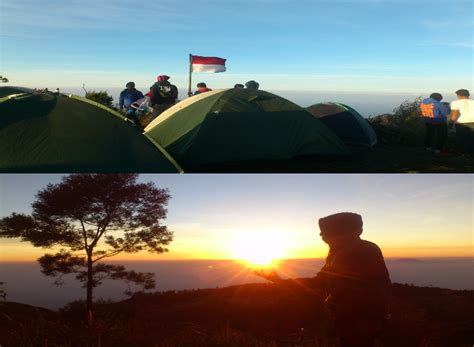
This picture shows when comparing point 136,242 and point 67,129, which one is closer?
point 136,242

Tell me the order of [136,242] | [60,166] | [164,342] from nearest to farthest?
[164,342], [136,242], [60,166]

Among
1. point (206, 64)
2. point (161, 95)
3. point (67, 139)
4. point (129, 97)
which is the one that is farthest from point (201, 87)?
point (67, 139)

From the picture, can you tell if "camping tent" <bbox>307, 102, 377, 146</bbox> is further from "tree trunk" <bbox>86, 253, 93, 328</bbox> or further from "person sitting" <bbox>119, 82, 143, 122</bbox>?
"tree trunk" <bbox>86, 253, 93, 328</bbox>

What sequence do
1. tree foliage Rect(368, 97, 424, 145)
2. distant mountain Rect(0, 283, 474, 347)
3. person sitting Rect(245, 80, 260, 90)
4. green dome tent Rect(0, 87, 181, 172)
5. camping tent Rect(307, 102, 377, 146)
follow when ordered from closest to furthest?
distant mountain Rect(0, 283, 474, 347), green dome tent Rect(0, 87, 181, 172), camping tent Rect(307, 102, 377, 146), person sitting Rect(245, 80, 260, 90), tree foliage Rect(368, 97, 424, 145)

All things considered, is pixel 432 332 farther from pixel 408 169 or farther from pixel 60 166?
pixel 408 169

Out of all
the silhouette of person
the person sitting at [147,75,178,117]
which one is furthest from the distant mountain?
the person sitting at [147,75,178,117]

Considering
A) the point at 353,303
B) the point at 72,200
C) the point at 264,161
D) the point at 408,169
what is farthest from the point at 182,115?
the point at 353,303
